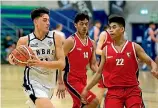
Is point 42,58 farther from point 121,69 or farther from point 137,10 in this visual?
point 137,10

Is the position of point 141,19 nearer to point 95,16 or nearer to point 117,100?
point 95,16

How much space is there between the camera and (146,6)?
80.4ft

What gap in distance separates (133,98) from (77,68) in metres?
1.61

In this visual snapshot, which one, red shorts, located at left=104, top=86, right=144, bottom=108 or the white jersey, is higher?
the white jersey

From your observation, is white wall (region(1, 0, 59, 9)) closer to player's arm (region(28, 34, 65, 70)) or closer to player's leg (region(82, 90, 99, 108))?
player's leg (region(82, 90, 99, 108))

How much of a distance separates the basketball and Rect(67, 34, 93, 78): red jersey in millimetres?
1517

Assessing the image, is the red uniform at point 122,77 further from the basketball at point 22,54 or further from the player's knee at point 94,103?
the basketball at point 22,54

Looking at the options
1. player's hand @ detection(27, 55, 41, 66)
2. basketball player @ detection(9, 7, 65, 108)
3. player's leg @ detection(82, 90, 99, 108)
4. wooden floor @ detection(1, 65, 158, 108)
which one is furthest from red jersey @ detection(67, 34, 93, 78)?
wooden floor @ detection(1, 65, 158, 108)

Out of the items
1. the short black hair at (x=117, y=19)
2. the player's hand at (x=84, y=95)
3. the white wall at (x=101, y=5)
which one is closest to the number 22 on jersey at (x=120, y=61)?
the short black hair at (x=117, y=19)

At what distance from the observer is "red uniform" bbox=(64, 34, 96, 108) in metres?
7.52

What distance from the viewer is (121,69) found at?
6324 millimetres

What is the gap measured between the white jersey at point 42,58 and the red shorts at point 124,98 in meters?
0.86

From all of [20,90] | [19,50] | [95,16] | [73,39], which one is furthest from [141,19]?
[19,50]

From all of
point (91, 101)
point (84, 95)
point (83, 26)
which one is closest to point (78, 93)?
point (91, 101)
